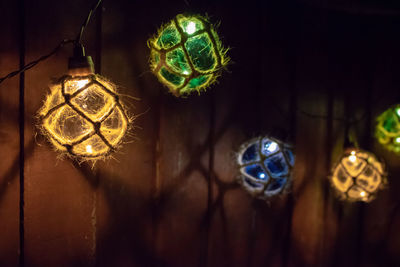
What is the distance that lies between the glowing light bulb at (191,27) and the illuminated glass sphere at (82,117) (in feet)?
1.16

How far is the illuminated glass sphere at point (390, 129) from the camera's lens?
5.83 ft

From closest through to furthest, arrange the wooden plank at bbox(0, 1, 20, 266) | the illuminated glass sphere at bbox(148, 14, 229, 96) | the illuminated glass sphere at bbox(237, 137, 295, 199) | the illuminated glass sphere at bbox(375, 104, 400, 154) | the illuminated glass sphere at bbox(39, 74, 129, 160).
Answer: the illuminated glass sphere at bbox(39, 74, 129, 160)
the illuminated glass sphere at bbox(148, 14, 229, 96)
the wooden plank at bbox(0, 1, 20, 266)
the illuminated glass sphere at bbox(237, 137, 295, 199)
the illuminated glass sphere at bbox(375, 104, 400, 154)

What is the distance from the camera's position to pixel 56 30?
126 centimetres

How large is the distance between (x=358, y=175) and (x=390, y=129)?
1.74ft

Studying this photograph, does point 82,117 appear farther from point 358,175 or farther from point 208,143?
point 358,175

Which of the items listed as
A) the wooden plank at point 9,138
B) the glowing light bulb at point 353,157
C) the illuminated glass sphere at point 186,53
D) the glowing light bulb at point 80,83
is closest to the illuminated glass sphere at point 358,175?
the glowing light bulb at point 353,157

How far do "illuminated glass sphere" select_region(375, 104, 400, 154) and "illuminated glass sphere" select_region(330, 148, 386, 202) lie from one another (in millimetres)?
177

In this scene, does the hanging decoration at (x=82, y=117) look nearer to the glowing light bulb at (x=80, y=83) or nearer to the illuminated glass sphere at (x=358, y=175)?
the glowing light bulb at (x=80, y=83)

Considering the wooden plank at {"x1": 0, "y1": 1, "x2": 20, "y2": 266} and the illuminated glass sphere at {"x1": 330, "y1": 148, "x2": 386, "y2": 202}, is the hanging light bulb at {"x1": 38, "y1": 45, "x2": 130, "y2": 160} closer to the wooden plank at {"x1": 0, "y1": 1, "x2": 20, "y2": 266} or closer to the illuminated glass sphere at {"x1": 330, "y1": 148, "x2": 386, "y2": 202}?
the wooden plank at {"x1": 0, "y1": 1, "x2": 20, "y2": 266}

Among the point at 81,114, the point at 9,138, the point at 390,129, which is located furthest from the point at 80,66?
the point at 390,129

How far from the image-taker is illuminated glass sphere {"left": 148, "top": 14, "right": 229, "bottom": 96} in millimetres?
1024

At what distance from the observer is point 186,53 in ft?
3.26

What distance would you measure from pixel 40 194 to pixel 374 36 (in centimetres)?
206

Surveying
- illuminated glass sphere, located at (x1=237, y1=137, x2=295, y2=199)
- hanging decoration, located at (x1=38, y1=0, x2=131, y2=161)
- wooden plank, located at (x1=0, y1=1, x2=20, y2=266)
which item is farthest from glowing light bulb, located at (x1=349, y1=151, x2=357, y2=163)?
wooden plank, located at (x1=0, y1=1, x2=20, y2=266)
